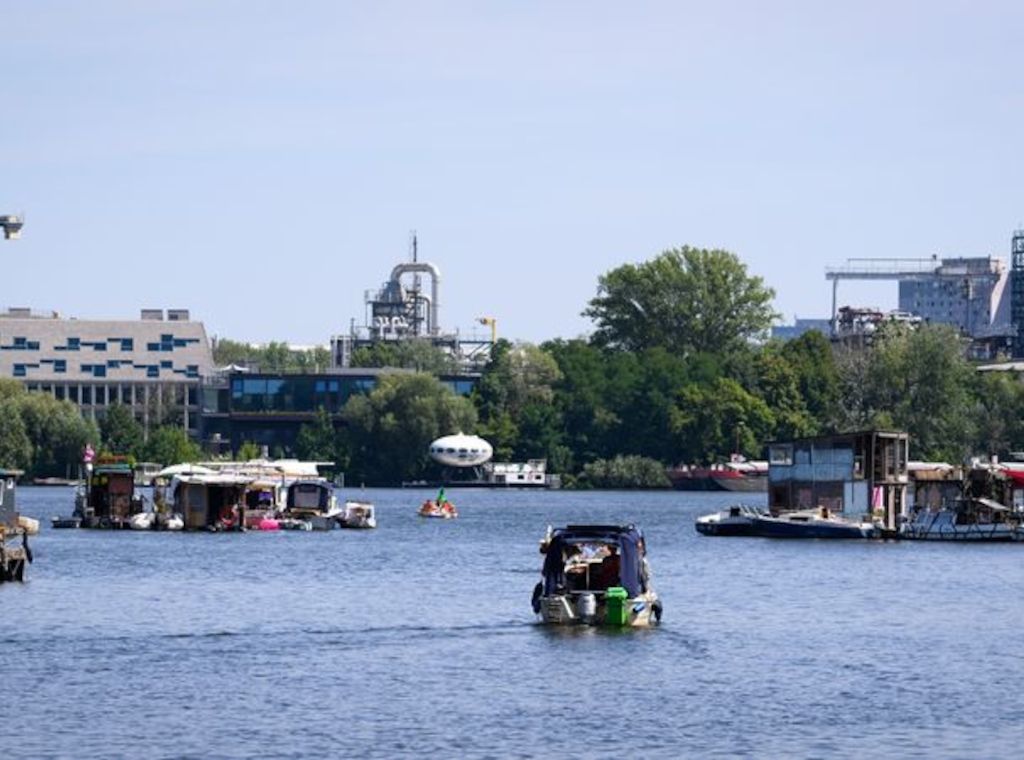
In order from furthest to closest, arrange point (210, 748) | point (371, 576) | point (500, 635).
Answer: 1. point (371, 576)
2. point (500, 635)
3. point (210, 748)

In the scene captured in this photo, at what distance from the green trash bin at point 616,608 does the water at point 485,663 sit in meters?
0.58

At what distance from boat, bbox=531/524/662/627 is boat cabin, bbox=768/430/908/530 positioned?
192 ft

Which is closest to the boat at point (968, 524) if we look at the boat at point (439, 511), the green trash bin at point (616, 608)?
the boat at point (439, 511)

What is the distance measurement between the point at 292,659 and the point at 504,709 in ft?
35.1

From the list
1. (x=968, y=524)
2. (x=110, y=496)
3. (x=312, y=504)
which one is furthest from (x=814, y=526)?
(x=110, y=496)

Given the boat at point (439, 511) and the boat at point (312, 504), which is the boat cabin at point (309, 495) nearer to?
the boat at point (312, 504)

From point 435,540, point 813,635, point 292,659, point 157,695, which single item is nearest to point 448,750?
point 157,695

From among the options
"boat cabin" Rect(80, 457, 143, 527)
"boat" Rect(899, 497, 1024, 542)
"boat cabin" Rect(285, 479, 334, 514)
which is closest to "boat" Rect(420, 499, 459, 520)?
"boat cabin" Rect(285, 479, 334, 514)

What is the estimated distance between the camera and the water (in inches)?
2179

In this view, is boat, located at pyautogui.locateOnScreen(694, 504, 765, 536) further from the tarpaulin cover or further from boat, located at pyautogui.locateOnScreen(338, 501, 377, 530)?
the tarpaulin cover

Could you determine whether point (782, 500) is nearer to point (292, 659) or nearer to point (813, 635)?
point (813, 635)

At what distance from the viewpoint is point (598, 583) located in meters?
76.9

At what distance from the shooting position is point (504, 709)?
59344 millimetres

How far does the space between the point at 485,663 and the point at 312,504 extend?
81.8 meters
